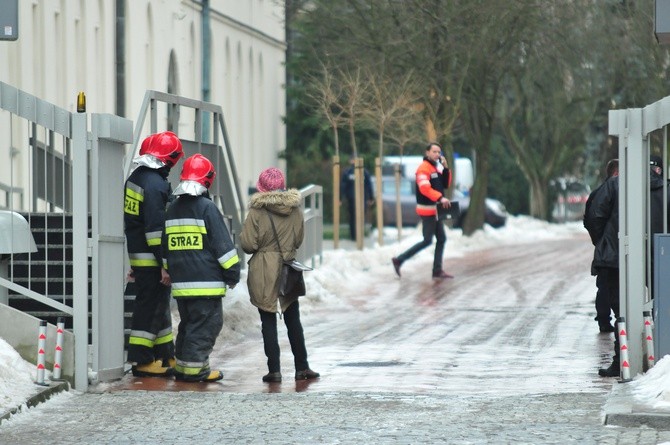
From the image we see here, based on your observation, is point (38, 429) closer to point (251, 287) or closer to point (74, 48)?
point (251, 287)

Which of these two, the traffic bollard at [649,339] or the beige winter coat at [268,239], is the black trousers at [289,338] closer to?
the beige winter coat at [268,239]

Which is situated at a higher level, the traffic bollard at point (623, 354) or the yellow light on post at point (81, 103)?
the yellow light on post at point (81, 103)

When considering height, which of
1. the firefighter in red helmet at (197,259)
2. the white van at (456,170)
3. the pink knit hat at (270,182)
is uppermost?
the white van at (456,170)

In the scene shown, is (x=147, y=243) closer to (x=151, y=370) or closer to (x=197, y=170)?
(x=197, y=170)

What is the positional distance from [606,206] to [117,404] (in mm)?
4268

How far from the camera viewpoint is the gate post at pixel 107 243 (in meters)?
12.1

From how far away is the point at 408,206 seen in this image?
1785 inches

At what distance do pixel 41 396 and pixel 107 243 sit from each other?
149cm

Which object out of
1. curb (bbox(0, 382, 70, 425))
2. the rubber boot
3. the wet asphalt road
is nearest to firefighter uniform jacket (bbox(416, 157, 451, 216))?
the wet asphalt road

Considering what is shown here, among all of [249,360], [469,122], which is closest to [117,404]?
[249,360]

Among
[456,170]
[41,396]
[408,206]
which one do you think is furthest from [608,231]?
[456,170]

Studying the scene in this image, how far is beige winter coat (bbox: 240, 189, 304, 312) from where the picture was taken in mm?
12656

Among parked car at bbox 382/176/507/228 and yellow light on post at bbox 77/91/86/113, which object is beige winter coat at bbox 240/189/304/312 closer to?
yellow light on post at bbox 77/91/86/113

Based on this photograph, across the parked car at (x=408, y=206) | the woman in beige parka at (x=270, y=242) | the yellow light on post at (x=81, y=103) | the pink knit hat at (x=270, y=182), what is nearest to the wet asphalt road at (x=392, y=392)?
the woman in beige parka at (x=270, y=242)
